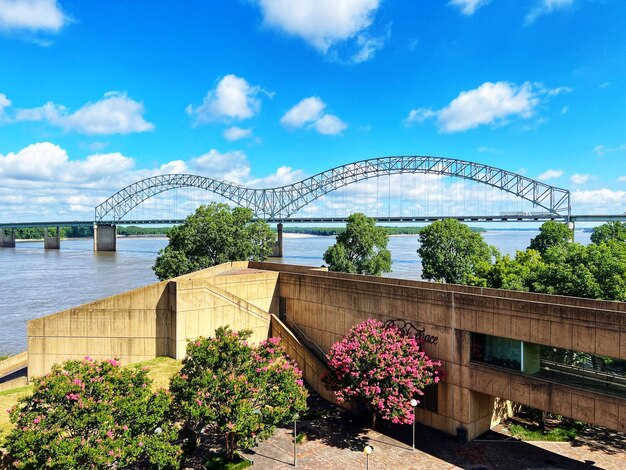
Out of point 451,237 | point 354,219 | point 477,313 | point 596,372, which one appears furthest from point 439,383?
point 354,219

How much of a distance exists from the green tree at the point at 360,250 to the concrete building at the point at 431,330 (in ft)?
78.8

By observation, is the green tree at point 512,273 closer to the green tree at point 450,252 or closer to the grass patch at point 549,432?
the grass patch at point 549,432

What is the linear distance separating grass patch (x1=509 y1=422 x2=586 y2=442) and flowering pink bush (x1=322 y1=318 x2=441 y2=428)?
418cm

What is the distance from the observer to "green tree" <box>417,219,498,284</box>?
148 feet

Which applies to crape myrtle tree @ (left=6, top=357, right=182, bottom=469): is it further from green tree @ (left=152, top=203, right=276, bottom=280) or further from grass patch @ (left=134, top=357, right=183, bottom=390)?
green tree @ (left=152, top=203, right=276, bottom=280)

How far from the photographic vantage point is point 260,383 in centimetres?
1454

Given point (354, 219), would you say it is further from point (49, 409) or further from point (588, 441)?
point (49, 409)

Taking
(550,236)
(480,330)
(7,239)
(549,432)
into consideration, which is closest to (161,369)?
(480,330)

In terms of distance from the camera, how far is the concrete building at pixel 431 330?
47.6ft

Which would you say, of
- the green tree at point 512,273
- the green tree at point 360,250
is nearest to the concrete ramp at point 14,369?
the green tree at point 512,273

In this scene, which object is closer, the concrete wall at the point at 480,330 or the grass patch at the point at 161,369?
the concrete wall at the point at 480,330

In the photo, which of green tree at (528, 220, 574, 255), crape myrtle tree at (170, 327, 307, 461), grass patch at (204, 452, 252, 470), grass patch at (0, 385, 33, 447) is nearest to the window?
crape myrtle tree at (170, 327, 307, 461)

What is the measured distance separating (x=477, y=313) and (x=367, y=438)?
21.4 feet

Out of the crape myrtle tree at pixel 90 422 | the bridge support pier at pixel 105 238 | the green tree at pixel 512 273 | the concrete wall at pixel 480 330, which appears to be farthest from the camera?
the bridge support pier at pixel 105 238
